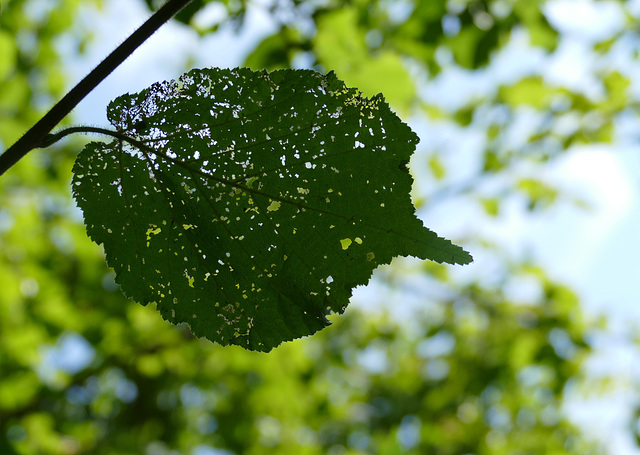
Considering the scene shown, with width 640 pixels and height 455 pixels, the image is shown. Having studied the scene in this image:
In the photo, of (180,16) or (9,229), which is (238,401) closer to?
(9,229)

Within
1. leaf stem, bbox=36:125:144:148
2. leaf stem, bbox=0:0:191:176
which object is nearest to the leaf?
leaf stem, bbox=36:125:144:148

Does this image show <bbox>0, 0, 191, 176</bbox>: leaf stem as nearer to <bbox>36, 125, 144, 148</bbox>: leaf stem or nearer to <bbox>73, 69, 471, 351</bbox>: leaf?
<bbox>36, 125, 144, 148</bbox>: leaf stem

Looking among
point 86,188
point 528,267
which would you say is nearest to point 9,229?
point 86,188

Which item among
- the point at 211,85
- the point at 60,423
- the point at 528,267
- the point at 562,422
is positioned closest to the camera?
the point at 211,85

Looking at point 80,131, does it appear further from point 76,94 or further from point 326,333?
point 326,333

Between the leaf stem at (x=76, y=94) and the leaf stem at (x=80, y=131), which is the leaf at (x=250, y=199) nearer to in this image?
the leaf stem at (x=80, y=131)
